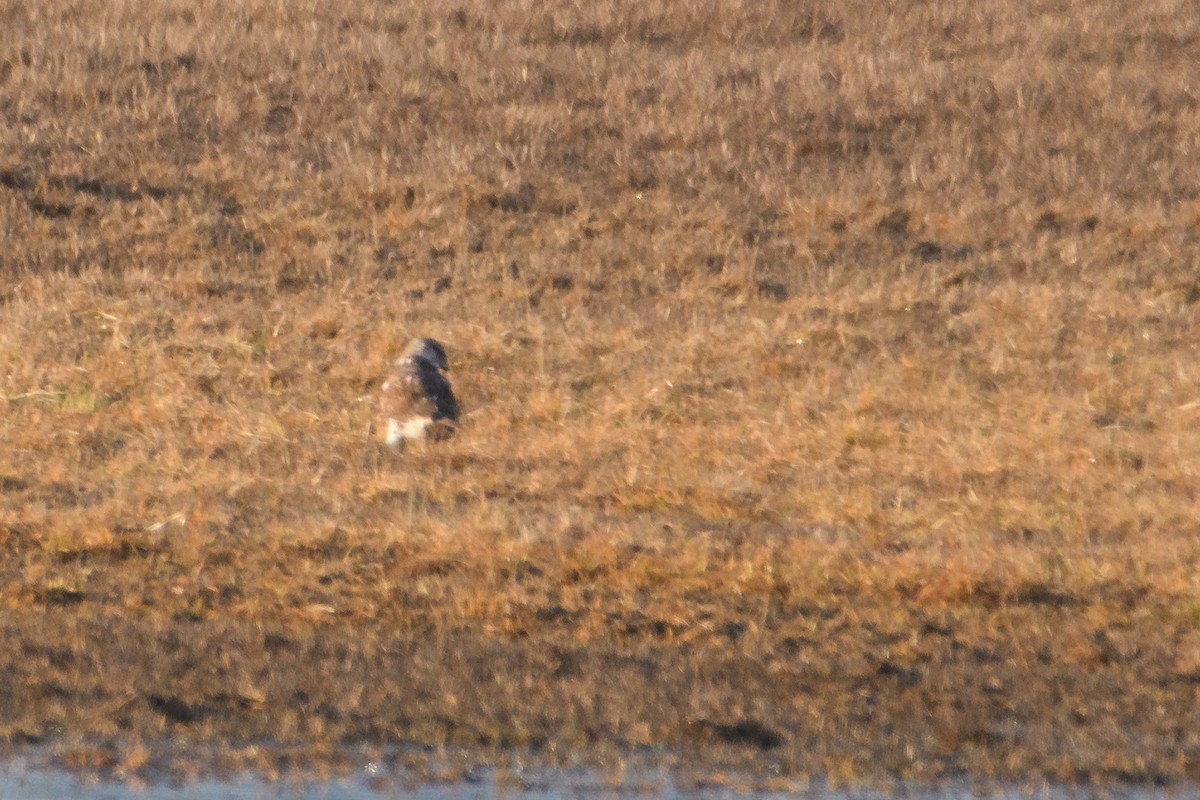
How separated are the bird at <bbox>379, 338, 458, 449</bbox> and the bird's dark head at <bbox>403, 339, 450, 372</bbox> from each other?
82mm

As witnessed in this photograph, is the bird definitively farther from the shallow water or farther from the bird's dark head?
the shallow water

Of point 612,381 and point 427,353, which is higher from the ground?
point 427,353

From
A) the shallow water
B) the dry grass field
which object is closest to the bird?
the dry grass field

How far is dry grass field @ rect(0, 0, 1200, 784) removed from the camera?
18.4ft

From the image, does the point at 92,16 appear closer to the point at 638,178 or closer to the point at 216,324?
the point at 638,178

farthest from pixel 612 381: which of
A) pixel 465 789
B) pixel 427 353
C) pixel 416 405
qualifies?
pixel 465 789

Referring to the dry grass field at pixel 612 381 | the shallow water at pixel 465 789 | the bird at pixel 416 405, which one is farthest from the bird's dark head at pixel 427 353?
the shallow water at pixel 465 789

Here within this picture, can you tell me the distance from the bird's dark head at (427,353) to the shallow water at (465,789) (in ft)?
17.9

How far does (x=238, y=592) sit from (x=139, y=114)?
11.6m

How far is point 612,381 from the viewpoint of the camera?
1115cm

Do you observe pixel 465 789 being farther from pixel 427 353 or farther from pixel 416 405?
pixel 427 353

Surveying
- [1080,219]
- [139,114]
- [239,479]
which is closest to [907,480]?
[239,479]

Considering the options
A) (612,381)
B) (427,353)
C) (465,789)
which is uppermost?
(427,353)

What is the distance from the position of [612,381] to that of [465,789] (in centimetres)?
659
